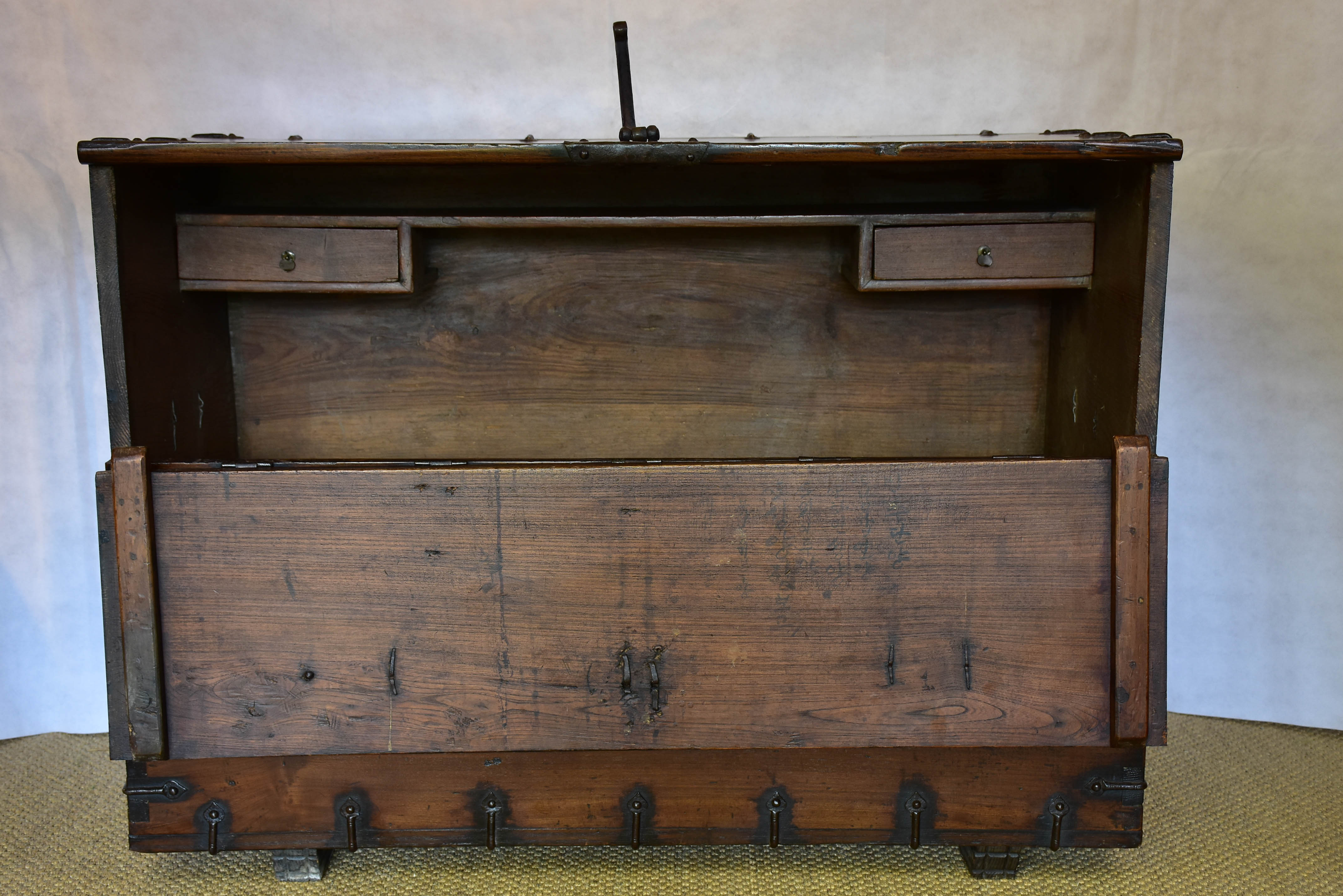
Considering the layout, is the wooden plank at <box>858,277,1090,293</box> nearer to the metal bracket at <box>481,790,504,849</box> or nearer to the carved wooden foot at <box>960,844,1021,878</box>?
the carved wooden foot at <box>960,844,1021,878</box>

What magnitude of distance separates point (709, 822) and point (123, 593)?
911 mm

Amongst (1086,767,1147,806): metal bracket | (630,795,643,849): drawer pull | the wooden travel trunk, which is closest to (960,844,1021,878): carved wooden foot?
the wooden travel trunk

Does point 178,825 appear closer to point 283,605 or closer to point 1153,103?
point 283,605

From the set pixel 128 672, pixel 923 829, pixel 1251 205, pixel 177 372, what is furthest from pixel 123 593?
pixel 1251 205

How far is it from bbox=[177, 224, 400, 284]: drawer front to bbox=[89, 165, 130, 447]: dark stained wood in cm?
17

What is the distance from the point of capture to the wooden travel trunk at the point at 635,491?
1273mm

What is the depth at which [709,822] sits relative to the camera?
1435mm

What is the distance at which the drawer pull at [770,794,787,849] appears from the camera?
1425 mm

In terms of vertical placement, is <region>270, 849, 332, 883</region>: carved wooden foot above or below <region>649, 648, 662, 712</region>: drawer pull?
below

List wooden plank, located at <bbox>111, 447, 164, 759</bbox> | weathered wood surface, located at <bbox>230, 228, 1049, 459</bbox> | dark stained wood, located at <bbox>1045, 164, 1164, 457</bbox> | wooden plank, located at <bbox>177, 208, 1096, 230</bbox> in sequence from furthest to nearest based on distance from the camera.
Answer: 1. weathered wood surface, located at <bbox>230, 228, 1049, 459</bbox>
2. wooden plank, located at <bbox>177, 208, 1096, 230</bbox>
3. dark stained wood, located at <bbox>1045, 164, 1164, 457</bbox>
4. wooden plank, located at <bbox>111, 447, 164, 759</bbox>

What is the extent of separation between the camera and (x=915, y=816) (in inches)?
56.1

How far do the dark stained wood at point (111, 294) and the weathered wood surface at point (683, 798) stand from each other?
0.58 meters

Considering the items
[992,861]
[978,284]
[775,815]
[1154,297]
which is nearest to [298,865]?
[775,815]

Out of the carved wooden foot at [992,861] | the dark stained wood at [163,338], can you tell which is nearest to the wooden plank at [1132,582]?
the carved wooden foot at [992,861]
